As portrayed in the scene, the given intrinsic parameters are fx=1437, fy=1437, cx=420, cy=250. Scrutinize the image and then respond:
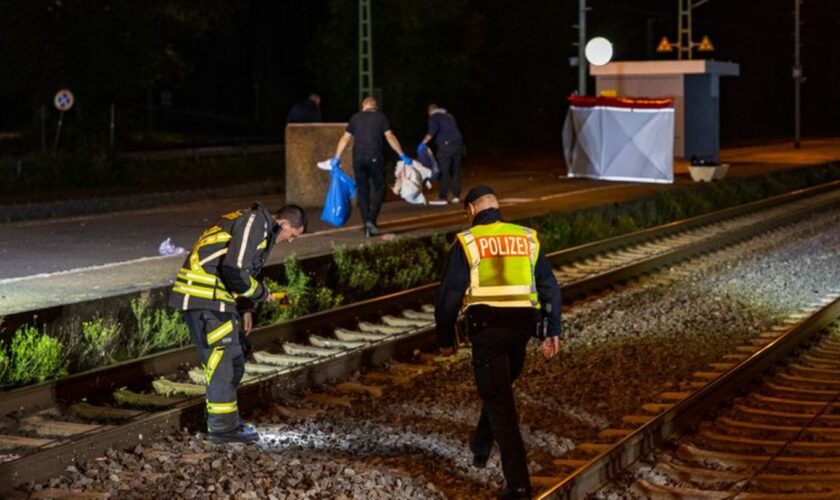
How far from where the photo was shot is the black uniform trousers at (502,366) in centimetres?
746

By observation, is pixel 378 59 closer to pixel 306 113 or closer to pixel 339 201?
pixel 306 113

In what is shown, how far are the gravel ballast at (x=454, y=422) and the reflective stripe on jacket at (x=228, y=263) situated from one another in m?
0.98

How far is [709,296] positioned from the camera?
16859mm

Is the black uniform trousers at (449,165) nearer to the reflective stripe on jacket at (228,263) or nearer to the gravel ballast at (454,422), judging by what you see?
the gravel ballast at (454,422)

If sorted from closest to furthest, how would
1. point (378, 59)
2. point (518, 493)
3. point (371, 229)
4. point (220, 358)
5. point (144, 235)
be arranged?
point (518, 493) < point (220, 358) < point (371, 229) < point (144, 235) < point (378, 59)

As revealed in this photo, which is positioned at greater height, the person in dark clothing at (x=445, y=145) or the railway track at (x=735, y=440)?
the person in dark clothing at (x=445, y=145)

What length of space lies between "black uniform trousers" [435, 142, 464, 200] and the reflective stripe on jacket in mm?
16410

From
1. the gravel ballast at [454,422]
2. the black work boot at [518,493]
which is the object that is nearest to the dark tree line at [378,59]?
the gravel ballast at [454,422]

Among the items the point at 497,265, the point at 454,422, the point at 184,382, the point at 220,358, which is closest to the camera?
the point at 497,265

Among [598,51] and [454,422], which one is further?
[598,51]

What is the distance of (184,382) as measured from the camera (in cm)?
1151

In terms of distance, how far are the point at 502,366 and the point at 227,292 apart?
6.90 ft

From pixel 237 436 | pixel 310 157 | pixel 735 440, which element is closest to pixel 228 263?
pixel 237 436

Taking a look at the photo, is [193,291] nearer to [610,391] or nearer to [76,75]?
[610,391]
